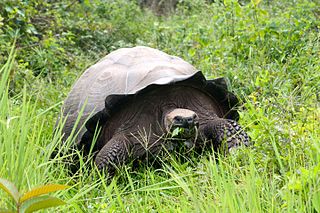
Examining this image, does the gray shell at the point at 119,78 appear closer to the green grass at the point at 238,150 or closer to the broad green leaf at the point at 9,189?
the green grass at the point at 238,150

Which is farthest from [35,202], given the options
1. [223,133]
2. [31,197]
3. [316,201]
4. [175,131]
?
[223,133]

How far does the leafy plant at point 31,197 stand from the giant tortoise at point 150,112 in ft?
5.24

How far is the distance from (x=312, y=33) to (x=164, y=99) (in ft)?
4.48

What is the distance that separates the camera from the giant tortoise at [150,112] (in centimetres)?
315

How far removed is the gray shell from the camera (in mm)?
3332

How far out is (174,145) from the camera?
10.3ft

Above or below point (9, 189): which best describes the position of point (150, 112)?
below

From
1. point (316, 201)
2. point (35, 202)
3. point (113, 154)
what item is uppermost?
point (35, 202)

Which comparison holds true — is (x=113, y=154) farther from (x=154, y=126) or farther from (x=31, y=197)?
(x=31, y=197)

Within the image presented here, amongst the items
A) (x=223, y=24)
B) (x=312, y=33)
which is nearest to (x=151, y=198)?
(x=312, y=33)

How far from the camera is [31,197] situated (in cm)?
142

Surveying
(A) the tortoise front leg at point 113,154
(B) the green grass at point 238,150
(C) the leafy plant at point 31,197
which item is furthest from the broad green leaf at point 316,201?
(A) the tortoise front leg at point 113,154

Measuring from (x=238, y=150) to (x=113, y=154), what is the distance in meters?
0.69

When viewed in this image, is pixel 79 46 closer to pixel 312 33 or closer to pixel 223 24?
pixel 223 24
